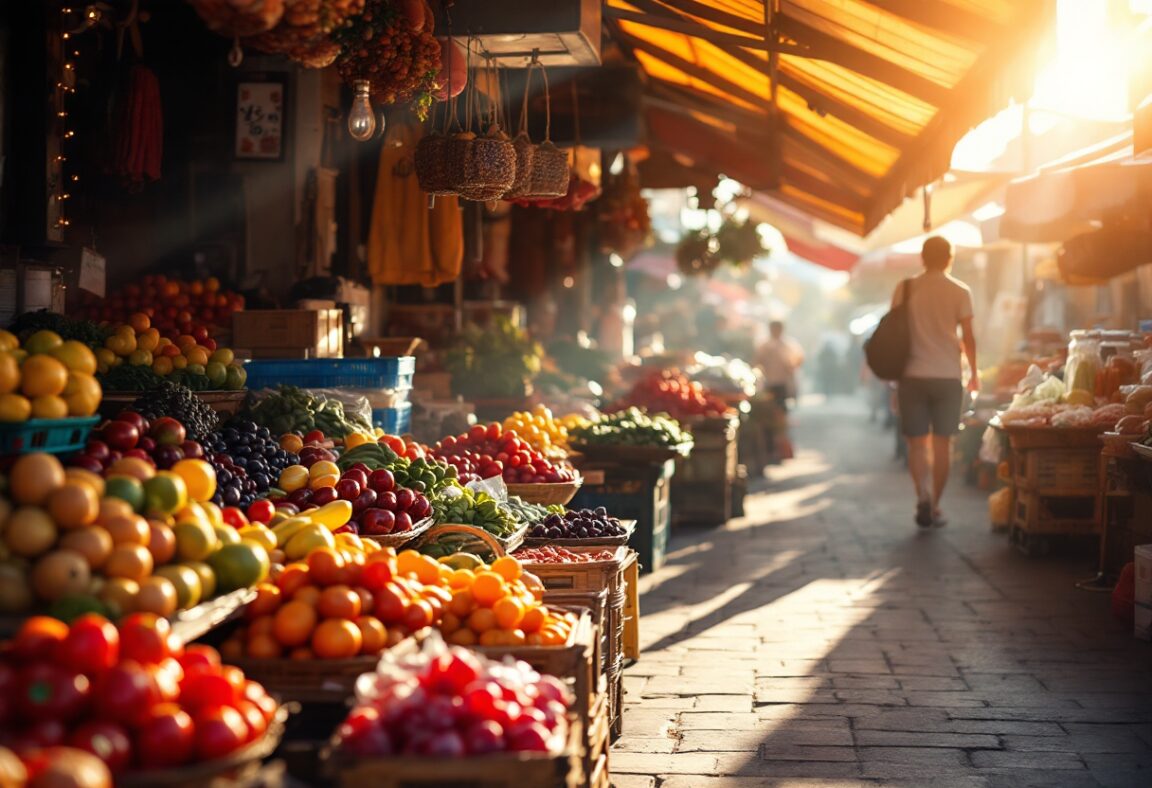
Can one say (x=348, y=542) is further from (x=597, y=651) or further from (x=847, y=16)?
(x=847, y=16)

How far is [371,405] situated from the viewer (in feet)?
25.0

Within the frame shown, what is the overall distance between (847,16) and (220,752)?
534cm

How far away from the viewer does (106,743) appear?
2.52 metres

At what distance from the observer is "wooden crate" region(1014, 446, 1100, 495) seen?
9219 mm

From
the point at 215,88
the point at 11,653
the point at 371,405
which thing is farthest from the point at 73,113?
the point at 11,653

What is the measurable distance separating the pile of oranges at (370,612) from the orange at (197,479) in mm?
331

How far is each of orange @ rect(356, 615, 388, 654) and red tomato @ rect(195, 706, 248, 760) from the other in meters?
0.88

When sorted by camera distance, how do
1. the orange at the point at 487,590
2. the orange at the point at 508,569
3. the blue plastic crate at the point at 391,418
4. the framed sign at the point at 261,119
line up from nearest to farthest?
the orange at the point at 487,590 < the orange at the point at 508,569 < the blue plastic crate at the point at 391,418 < the framed sign at the point at 261,119

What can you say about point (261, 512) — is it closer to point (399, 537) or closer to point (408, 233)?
point (399, 537)

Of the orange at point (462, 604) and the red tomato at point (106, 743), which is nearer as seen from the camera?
the red tomato at point (106, 743)

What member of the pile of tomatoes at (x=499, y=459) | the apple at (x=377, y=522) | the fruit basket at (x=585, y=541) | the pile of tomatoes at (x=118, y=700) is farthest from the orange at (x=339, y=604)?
the pile of tomatoes at (x=499, y=459)

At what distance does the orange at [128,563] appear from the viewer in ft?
10.6

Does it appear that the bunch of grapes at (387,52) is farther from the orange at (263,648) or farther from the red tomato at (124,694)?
the red tomato at (124,694)

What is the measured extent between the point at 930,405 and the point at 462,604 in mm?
7380
